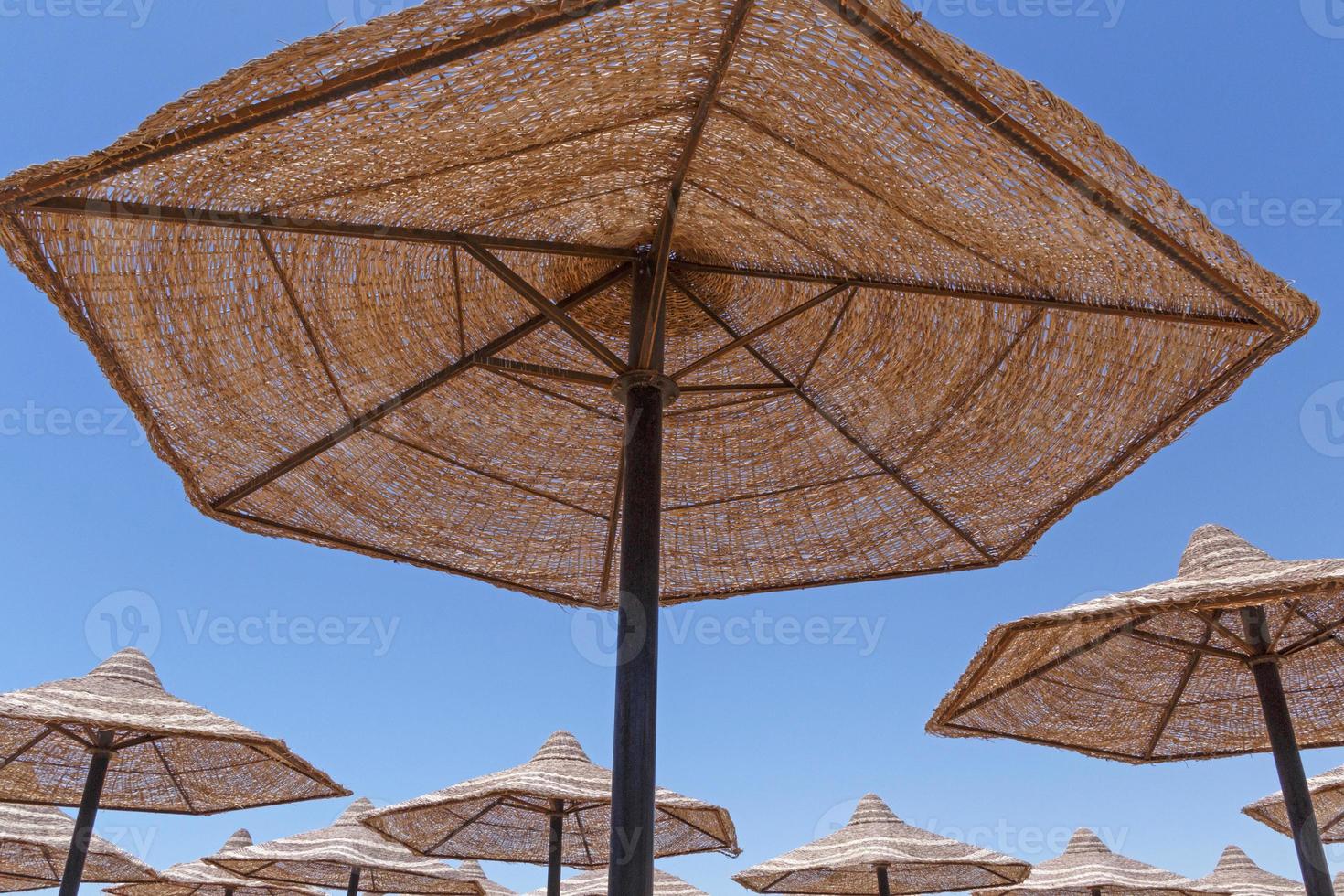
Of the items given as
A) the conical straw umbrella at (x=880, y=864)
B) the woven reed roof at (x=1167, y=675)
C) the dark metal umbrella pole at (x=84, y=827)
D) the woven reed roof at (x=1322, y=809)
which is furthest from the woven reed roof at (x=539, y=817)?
the woven reed roof at (x=1322, y=809)

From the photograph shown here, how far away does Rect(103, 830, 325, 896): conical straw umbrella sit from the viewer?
12180mm

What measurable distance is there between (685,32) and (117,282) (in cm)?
183

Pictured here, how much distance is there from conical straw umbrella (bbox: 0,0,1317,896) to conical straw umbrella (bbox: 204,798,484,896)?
6947 millimetres

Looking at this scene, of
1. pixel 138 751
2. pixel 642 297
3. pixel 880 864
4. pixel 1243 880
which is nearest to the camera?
pixel 642 297

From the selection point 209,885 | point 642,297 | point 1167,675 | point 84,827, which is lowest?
point 84,827

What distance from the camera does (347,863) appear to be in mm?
10094

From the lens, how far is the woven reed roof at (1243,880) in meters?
12.1

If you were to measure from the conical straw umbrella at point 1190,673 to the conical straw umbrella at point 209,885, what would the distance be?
31.6 ft

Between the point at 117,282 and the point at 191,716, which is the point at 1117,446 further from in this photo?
the point at 191,716

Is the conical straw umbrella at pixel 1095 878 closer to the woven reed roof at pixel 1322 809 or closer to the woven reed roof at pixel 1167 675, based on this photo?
the woven reed roof at pixel 1322 809

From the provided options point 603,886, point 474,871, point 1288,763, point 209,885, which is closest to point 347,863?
point 474,871

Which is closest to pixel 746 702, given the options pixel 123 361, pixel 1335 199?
pixel 1335 199

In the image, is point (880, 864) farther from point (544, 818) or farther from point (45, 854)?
point (45, 854)

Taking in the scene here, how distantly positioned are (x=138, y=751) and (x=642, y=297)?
6876mm
